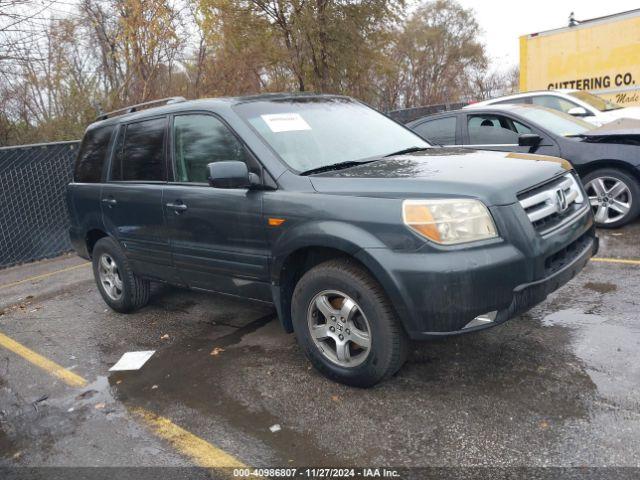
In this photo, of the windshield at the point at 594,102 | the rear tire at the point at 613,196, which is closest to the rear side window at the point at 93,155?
the rear tire at the point at 613,196

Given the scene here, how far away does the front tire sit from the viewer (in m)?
3.08

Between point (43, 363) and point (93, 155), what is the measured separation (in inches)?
82.4

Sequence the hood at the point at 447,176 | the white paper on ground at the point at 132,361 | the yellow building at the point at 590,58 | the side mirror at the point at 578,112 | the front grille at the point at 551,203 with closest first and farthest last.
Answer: the hood at the point at 447,176, the front grille at the point at 551,203, the white paper on ground at the point at 132,361, the side mirror at the point at 578,112, the yellow building at the point at 590,58

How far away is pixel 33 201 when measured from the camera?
28.8 ft

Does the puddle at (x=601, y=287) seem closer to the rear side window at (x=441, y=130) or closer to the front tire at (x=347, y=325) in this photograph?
the front tire at (x=347, y=325)

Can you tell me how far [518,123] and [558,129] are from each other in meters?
0.50

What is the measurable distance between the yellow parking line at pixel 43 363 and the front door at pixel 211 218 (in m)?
1.07

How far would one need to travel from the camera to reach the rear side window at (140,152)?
14.6 feet

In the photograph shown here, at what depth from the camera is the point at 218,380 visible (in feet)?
12.0

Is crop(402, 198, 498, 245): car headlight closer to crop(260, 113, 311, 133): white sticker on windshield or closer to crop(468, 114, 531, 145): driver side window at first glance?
crop(260, 113, 311, 133): white sticker on windshield

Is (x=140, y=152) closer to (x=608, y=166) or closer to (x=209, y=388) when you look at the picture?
(x=209, y=388)

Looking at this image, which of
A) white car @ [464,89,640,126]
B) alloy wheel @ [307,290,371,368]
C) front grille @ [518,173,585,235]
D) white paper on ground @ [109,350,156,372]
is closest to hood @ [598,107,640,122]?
white car @ [464,89,640,126]

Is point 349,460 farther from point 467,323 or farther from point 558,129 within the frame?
point 558,129

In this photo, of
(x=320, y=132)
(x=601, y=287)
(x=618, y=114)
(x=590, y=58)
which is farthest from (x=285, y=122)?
(x=590, y=58)
